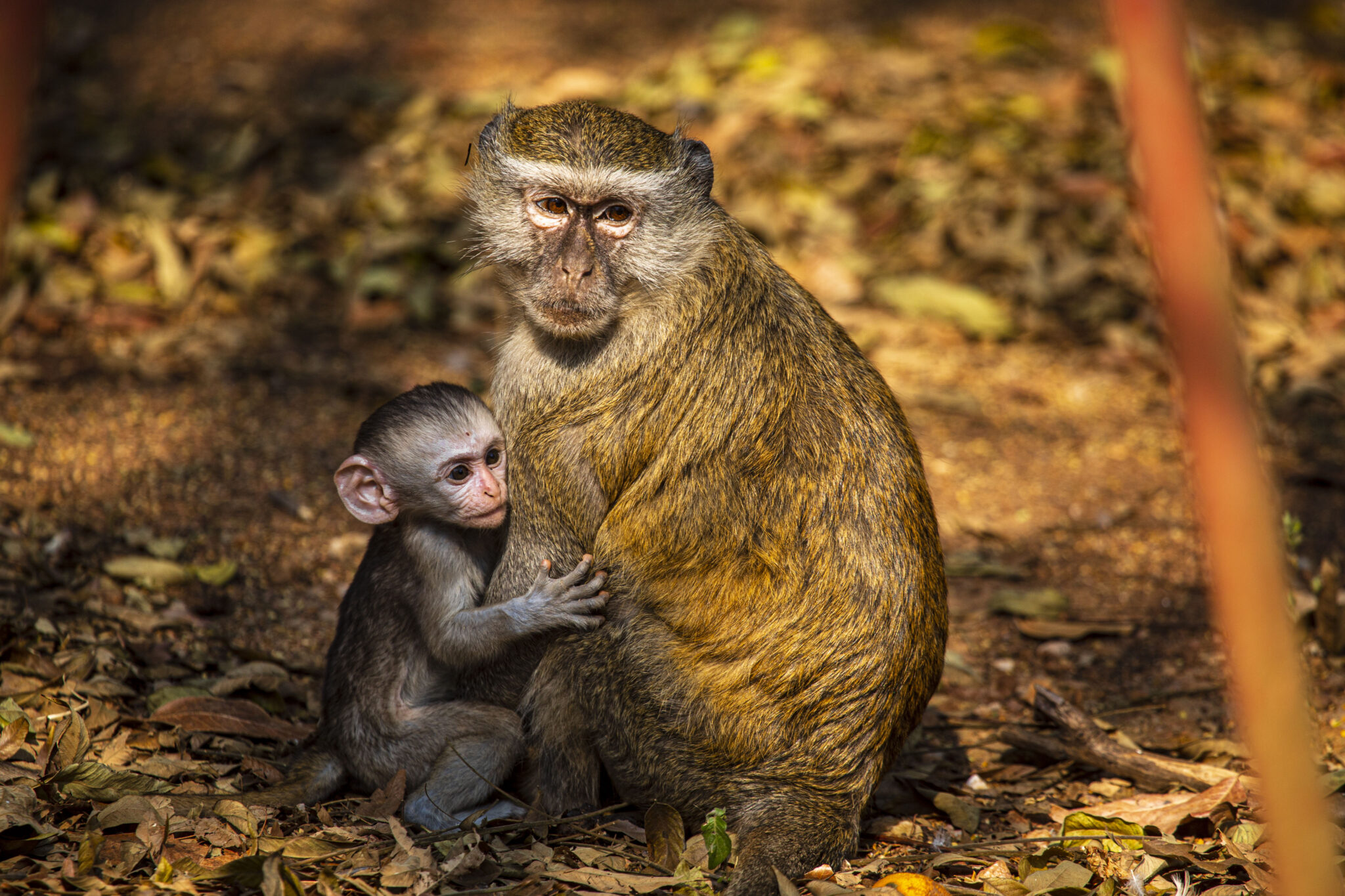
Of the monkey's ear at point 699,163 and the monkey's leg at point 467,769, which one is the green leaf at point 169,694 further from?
the monkey's ear at point 699,163

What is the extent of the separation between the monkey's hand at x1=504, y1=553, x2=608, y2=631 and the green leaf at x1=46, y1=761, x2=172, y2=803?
1429 mm

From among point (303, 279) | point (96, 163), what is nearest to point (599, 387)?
point (303, 279)

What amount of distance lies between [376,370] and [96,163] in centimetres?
374

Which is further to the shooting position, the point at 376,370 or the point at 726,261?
the point at 376,370

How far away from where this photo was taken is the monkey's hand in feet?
13.1

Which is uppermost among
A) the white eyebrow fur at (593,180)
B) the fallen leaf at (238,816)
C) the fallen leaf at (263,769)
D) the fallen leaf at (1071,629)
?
the white eyebrow fur at (593,180)

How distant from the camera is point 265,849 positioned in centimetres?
374

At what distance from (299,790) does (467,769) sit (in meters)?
0.62

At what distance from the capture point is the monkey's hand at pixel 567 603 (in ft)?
13.1

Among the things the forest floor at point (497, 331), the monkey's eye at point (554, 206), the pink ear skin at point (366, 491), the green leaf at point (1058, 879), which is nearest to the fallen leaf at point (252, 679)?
the forest floor at point (497, 331)

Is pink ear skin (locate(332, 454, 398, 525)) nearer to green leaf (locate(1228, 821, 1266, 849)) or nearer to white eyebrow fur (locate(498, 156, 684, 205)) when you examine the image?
white eyebrow fur (locate(498, 156, 684, 205))

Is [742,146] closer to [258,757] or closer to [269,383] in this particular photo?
[269,383]

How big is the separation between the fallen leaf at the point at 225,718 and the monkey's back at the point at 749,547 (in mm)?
1564

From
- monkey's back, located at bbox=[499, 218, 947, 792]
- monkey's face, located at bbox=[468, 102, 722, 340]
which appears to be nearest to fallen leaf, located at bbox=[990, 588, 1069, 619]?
monkey's back, located at bbox=[499, 218, 947, 792]
